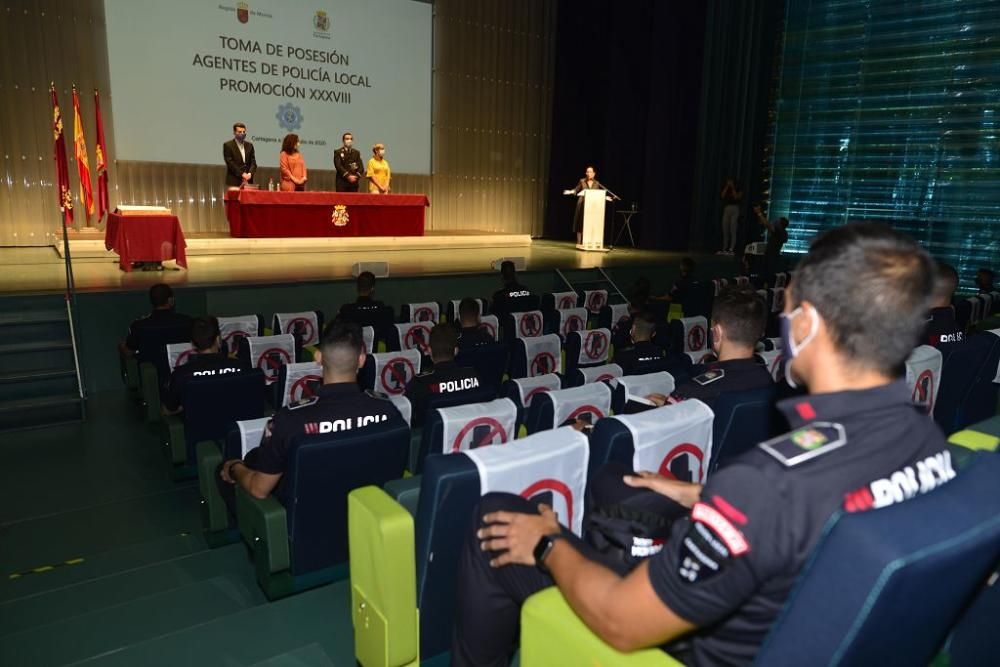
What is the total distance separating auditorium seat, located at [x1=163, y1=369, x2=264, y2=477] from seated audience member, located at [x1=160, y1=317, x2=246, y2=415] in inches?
2.8

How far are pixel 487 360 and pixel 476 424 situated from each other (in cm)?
161

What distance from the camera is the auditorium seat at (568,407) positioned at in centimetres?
256

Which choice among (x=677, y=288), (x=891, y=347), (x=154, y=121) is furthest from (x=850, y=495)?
(x=154, y=121)

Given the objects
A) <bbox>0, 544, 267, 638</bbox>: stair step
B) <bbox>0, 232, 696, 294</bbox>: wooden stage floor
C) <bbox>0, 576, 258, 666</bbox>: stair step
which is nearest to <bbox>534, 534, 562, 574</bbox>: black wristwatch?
<bbox>0, 576, 258, 666</bbox>: stair step

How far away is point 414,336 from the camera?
5.02 meters

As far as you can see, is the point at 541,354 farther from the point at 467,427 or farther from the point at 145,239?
the point at 145,239

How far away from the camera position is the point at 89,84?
962 centimetres

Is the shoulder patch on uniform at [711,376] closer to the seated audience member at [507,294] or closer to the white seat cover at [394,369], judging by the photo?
the white seat cover at [394,369]

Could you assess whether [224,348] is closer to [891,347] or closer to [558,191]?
[891,347]

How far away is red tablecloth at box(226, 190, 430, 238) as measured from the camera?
30.2ft

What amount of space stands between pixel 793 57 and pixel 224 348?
1099 cm

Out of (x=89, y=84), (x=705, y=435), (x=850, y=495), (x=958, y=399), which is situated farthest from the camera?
(x=89, y=84)

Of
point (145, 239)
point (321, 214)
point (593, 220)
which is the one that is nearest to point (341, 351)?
point (145, 239)

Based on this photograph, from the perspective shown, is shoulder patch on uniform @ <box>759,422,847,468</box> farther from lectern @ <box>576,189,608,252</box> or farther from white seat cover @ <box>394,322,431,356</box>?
lectern @ <box>576,189,608,252</box>
